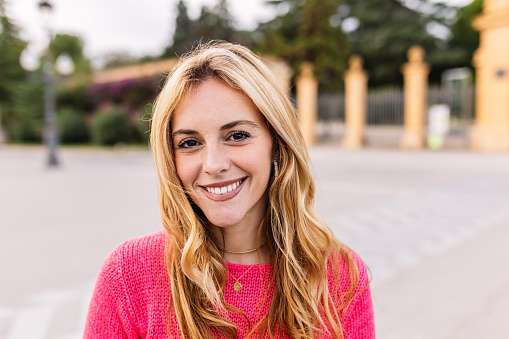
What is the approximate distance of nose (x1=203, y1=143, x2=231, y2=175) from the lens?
54.1 inches

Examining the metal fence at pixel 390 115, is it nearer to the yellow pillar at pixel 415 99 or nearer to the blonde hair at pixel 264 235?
the yellow pillar at pixel 415 99

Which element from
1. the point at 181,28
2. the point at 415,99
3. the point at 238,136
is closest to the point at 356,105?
the point at 415,99

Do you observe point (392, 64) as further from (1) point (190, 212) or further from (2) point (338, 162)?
(1) point (190, 212)

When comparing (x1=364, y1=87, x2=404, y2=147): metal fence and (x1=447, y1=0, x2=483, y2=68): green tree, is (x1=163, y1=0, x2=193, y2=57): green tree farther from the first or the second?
(x1=364, y1=87, x2=404, y2=147): metal fence

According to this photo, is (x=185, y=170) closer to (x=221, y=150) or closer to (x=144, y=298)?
(x=221, y=150)

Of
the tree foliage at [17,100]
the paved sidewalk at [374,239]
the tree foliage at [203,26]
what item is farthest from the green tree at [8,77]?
the paved sidewalk at [374,239]

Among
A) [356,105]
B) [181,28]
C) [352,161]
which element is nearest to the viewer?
[352,161]

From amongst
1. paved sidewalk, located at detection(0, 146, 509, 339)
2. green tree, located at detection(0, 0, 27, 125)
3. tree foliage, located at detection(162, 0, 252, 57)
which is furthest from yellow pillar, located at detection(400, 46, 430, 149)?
green tree, located at detection(0, 0, 27, 125)

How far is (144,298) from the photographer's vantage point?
1.38 meters

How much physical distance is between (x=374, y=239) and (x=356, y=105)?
15429mm

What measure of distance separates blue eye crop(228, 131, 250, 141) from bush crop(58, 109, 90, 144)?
29.3 m

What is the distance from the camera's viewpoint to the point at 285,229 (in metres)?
1.50

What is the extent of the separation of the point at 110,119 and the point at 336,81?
600 inches

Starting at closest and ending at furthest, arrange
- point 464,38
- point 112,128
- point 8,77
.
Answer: point 112,128 < point 464,38 < point 8,77
